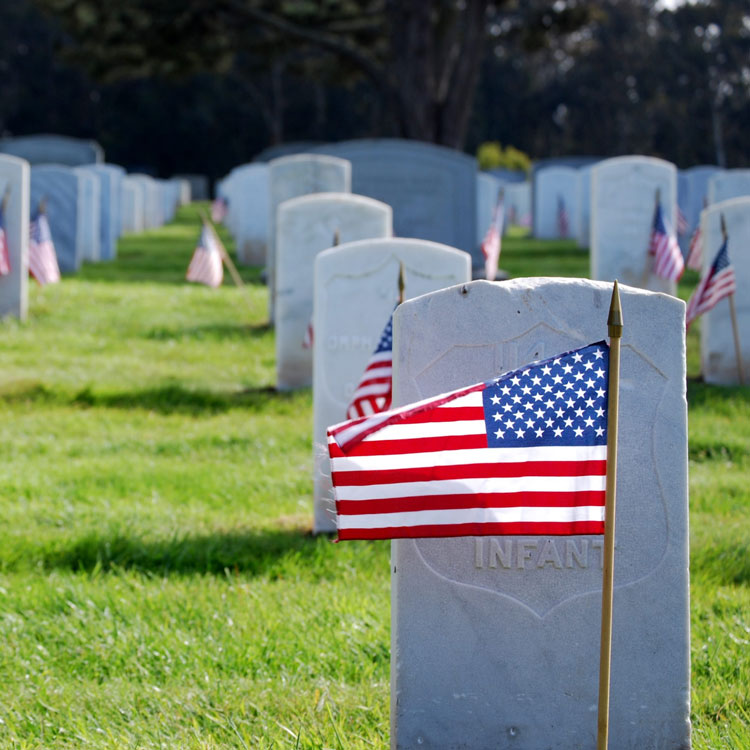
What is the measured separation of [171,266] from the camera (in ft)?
64.9

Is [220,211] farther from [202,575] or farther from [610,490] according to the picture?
[610,490]

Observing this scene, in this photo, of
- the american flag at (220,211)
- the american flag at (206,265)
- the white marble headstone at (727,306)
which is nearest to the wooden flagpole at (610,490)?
the white marble headstone at (727,306)

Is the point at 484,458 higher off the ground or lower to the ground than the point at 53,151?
lower

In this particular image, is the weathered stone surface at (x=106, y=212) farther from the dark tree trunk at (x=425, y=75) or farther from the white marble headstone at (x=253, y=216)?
the dark tree trunk at (x=425, y=75)

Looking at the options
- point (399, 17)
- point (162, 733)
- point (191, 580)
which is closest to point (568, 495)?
point (162, 733)

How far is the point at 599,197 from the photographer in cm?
1237

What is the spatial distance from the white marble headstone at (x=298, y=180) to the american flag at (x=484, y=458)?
9.63 meters

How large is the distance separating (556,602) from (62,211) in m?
14.2

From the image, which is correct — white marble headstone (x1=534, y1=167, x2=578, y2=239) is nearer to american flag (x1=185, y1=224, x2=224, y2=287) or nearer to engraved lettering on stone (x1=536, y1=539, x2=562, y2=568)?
american flag (x1=185, y1=224, x2=224, y2=287)

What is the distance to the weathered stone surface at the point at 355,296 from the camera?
626 cm

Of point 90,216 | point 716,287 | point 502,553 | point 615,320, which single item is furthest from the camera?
point 90,216

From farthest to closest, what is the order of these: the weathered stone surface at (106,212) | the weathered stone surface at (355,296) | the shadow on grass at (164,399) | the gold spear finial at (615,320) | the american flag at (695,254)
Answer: the weathered stone surface at (106,212)
the american flag at (695,254)
the shadow on grass at (164,399)
the weathered stone surface at (355,296)
the gold spear finial at (615,320)

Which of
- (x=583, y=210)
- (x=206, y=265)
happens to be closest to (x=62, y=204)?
(x=206, y=265)

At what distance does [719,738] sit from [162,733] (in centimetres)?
158
